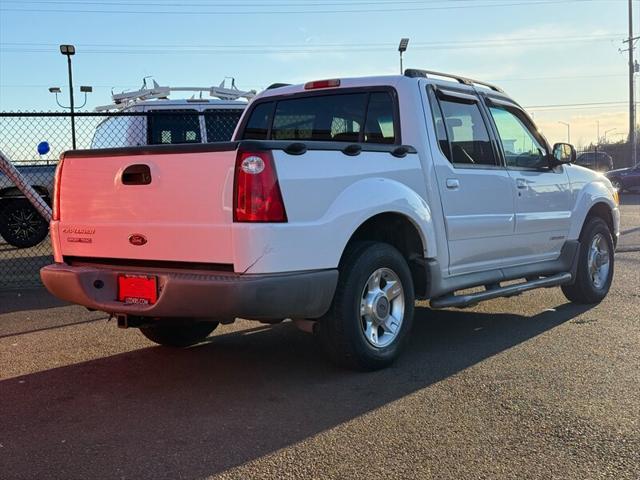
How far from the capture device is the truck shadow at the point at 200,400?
3395 mm

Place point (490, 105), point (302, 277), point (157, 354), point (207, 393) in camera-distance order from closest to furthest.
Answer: point (302, 277), point (207, 393), point (157, 354), point (490, 105)

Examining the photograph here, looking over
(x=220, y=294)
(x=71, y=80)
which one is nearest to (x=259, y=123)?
(x=220, y=294)

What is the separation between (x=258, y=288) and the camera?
3.88 meters

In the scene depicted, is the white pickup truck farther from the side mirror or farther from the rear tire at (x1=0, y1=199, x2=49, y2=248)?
the rear tire at (x1=0, y1=199, x2=49, y2=248)

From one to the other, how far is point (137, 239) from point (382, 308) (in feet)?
5.60

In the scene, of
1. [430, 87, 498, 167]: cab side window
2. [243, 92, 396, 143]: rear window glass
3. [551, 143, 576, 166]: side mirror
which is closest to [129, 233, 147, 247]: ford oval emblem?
[243, 92, 396, 143]: rear window glass

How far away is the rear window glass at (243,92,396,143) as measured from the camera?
540 centimetres

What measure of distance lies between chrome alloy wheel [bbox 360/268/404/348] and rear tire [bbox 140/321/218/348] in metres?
1.40

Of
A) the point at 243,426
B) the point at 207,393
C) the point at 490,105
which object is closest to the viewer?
the point at 243,426

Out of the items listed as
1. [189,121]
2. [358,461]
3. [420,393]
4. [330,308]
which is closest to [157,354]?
[330,308]

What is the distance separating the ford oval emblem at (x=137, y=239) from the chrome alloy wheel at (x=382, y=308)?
1460 mm

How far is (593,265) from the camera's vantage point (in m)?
7.09

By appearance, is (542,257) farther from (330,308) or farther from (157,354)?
(157,354)

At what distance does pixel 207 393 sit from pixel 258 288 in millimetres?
949
